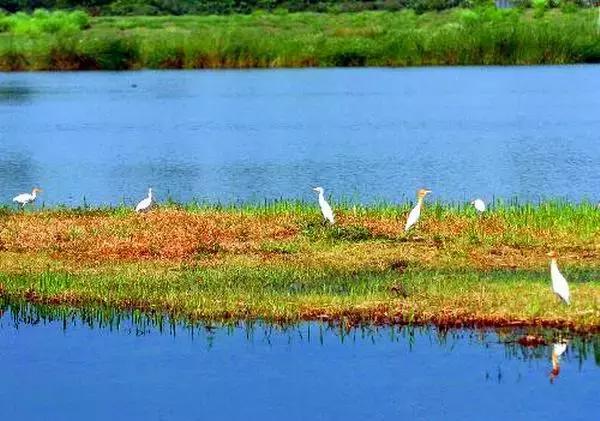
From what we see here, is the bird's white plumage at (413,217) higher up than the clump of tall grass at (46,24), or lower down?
higher up

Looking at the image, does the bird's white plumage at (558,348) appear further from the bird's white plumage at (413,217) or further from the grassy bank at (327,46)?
the grassy bank at (327,46)

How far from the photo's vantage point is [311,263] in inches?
644

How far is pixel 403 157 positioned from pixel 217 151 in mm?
4754

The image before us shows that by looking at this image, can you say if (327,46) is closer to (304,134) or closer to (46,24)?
(46,24)

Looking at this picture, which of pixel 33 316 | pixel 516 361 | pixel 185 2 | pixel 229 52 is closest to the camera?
pixel 516 361

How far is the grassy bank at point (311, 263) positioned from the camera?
45.8 feet

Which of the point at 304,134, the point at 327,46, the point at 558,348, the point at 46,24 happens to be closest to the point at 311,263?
the point at 558,348

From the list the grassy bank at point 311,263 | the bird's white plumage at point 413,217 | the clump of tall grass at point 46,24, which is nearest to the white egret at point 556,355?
the grassy bank at point 311,263

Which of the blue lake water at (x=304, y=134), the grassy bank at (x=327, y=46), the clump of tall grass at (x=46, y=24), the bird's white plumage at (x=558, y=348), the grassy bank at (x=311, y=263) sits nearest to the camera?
the bird's white plumage at (x=558, y=348)

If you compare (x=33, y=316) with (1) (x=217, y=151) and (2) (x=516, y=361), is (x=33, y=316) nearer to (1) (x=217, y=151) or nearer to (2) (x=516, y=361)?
(2) (x=516, y=361)

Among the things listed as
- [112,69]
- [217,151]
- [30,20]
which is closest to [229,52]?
[112,69]

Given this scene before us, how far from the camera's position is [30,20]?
76.6 metres

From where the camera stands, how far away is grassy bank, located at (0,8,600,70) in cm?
5756

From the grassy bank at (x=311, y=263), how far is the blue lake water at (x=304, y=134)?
5.71m
